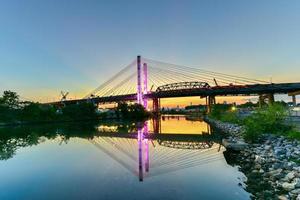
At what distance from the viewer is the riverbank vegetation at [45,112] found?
205ft

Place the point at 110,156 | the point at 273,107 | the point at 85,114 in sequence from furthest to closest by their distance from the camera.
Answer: the point at 85,114
the point at 273,107
the point at 110,156

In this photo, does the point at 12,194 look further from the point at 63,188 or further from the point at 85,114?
the point at 85,114

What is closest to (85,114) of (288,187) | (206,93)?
(206,93)

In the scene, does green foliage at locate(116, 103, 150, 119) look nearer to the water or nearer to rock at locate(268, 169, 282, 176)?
the water

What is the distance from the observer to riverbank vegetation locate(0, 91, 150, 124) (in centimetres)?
6253

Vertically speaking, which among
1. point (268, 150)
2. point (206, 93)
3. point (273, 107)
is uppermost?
point (206, 93)

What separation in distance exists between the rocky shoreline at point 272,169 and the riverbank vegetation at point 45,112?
194ft

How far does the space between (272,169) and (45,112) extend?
66.6 metres

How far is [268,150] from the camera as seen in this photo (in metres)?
13.6

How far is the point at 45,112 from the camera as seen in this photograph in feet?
225

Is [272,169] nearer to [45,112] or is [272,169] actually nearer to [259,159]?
[259,159]

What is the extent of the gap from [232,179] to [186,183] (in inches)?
77.7

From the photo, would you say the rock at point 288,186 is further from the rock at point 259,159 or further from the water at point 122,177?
the rock at point 259,159

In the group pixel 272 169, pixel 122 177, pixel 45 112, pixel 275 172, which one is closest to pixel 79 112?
pixel 45 112
